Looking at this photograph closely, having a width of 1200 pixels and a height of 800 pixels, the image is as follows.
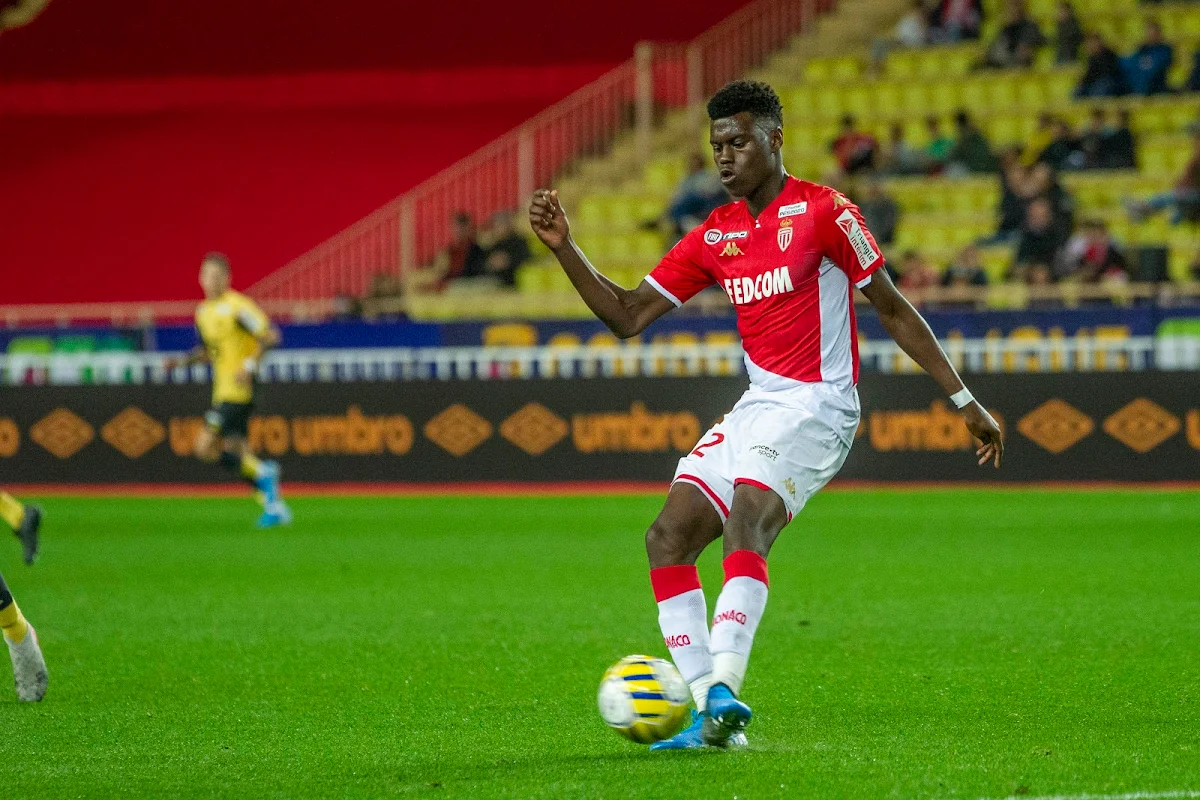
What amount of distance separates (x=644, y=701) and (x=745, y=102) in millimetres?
1945

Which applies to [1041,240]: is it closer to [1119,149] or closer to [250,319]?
[1119,149]

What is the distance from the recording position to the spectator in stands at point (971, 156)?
75.2ft

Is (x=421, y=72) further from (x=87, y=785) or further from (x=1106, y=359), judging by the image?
(x=87, y=785)

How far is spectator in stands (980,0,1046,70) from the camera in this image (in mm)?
23859

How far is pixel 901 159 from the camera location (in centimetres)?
2325

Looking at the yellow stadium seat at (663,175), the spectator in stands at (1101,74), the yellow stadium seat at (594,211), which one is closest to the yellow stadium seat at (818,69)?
the yellow stadium seat at (663,175)

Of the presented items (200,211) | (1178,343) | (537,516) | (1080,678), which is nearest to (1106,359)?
(1178,343)

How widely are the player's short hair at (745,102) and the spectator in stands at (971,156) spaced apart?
57.4ft

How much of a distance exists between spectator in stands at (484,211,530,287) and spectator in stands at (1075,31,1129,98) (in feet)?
24.2

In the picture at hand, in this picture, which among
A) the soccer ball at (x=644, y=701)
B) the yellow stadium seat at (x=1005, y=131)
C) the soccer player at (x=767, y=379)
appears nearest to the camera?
the soccer ball at (x=644, y=701)

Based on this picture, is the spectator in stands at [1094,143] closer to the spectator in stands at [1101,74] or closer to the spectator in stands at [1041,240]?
the spectator in stands at [1101,74]

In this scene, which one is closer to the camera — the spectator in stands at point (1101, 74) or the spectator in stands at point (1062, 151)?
the spectator in stands at point (1062, 151)

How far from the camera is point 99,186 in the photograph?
29.4 m

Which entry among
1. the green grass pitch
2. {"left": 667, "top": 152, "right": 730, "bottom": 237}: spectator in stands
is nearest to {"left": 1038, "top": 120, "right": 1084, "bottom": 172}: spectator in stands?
{"left": 667, "top": 152, "right": 730, "bottom": 237}: spectator in stands
